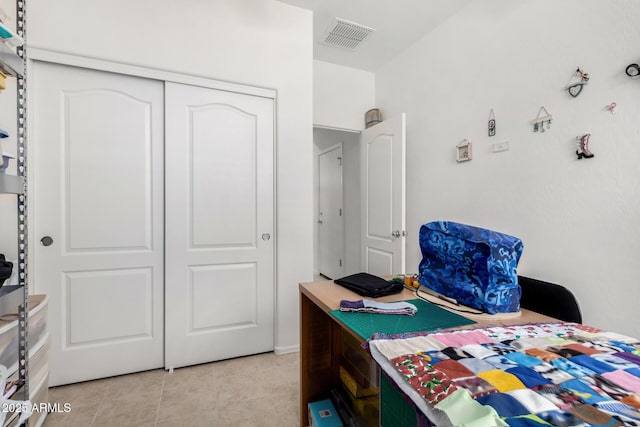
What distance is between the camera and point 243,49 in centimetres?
209

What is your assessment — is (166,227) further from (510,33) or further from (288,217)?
(510,33)

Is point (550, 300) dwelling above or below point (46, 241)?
below

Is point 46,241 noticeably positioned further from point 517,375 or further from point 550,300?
point 550,300

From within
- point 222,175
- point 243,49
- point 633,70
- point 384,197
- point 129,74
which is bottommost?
point 384,197

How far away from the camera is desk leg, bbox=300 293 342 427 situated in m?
1.40

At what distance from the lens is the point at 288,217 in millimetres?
2225

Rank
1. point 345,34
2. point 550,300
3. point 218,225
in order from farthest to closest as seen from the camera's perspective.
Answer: point 345,34 < point 218,225 < point 550,300

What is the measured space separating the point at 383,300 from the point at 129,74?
Answer: 2.10 meters

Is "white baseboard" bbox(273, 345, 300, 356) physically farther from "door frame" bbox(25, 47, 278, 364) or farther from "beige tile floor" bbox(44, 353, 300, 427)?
"beige tile floor" bbox(44, 353, 300, 427)

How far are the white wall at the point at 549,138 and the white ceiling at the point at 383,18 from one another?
0.14m

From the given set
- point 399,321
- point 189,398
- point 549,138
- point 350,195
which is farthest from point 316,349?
point 350,195

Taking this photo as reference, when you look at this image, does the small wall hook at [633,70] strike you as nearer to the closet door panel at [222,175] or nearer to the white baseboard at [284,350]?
the closet door panel at [222,175]

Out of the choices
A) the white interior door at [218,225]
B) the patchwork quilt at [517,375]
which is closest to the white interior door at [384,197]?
the white interior door at [218,225]

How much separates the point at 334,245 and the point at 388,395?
352cm
